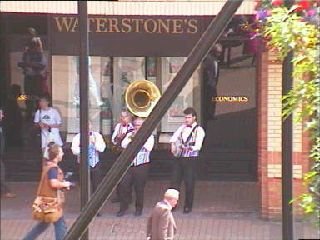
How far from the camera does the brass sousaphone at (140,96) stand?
9.50 metres

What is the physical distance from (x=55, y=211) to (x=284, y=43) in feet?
15.1

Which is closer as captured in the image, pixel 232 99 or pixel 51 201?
pixel 51 201

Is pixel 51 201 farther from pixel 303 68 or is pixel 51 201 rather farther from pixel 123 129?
pixel 303 68

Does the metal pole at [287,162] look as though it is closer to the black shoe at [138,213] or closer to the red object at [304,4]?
the red object at [304,4]

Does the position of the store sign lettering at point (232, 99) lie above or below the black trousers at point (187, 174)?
above

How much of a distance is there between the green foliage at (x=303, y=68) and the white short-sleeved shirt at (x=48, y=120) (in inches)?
A: 312

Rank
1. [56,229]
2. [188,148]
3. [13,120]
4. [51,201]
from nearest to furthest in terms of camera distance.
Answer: [51,201], [56,229], [188,148], [13,120]

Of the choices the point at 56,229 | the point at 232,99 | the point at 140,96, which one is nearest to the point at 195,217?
the point at 140,96

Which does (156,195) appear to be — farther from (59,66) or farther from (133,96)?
(59,66)

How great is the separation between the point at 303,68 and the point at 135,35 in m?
7.58

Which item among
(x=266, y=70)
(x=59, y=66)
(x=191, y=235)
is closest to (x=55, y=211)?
(x=191, y=235)

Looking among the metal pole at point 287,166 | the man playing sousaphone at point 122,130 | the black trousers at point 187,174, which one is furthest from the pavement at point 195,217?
the metal pole at point 287,166

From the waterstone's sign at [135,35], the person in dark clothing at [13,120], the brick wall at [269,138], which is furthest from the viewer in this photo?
the person in dark clothing at [13,120]

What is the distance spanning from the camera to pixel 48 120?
10.4 meters
